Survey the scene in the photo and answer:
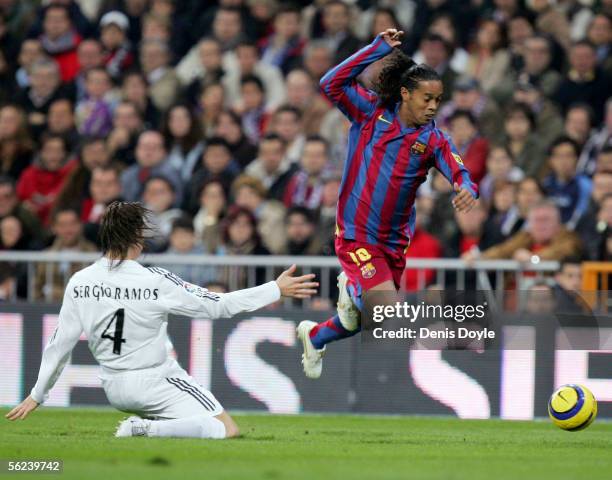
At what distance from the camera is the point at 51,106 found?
57.9 ft

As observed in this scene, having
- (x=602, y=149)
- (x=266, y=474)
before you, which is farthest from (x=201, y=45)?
(x=266, y=474)

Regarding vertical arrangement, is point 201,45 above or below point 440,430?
above

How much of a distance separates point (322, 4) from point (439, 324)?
7086 millimetres

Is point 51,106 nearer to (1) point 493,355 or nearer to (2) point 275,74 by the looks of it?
(2) point 275,74

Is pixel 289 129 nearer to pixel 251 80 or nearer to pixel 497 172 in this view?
pixel 251 80

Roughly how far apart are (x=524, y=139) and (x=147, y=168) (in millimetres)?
4348

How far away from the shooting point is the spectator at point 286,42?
1720 cm

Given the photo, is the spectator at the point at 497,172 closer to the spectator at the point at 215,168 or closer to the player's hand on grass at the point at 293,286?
the spectator at the point at 215,168

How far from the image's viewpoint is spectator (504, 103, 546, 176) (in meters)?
14.8

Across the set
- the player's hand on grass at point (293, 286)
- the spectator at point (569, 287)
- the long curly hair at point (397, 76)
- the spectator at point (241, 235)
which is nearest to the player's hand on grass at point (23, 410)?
the player's hand on grass at point (293, 286)

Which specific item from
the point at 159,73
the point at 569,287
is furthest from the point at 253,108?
the point at 569,287

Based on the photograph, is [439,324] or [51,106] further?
[51,106]

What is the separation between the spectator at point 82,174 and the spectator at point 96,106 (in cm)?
75

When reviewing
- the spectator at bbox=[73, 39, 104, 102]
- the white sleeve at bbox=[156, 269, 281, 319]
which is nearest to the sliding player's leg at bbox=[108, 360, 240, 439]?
the white sleeve at bbox=[156, 269, 281, 319]
